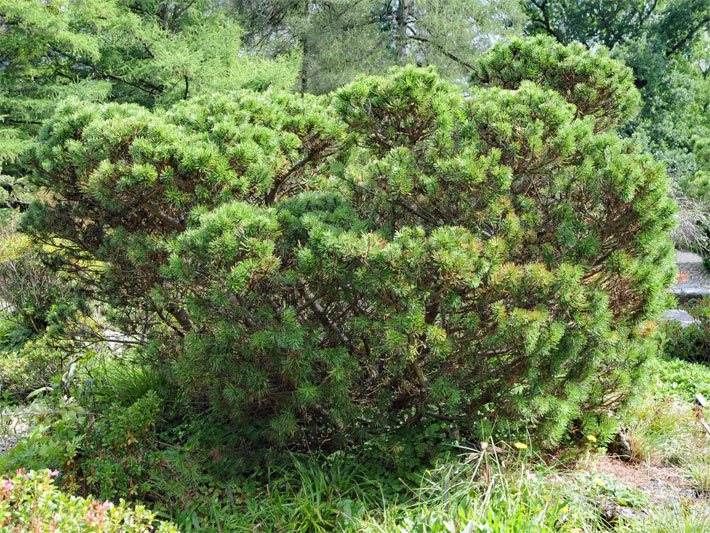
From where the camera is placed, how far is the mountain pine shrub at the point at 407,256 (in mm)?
2729

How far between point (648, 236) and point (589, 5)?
60.9 ft

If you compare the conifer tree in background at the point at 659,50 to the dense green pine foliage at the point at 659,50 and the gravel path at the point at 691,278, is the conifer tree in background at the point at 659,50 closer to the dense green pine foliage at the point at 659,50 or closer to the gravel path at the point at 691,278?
the dense green pine foliage at the point at 659,50

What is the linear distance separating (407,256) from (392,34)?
14453 millimetres

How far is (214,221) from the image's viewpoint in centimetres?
265

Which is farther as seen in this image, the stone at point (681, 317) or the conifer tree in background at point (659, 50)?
the conifer tree in background at point (659, 50)

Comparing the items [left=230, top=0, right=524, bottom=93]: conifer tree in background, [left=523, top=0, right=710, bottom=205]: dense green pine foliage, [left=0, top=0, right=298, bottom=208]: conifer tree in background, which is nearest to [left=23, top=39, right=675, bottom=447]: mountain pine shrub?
[left=0, top=0, right=298, bottom=208]: conifer tree in background

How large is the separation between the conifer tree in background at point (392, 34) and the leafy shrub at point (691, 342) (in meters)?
10.3

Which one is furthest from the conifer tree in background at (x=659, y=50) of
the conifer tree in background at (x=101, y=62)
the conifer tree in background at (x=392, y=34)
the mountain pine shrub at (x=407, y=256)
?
the mountain pine shrub at (x=407, y=256)

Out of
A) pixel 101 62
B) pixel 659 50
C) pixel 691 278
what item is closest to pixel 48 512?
pixel 691 278

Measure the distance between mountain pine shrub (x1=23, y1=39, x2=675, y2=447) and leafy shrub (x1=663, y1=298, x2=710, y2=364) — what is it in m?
3.51

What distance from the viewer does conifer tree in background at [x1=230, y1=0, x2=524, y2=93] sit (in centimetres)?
1492

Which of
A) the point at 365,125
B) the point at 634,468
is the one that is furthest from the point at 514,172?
the point at 634,468

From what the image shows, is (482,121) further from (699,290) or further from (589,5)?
(589,5)

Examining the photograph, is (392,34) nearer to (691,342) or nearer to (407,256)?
(691,342)
